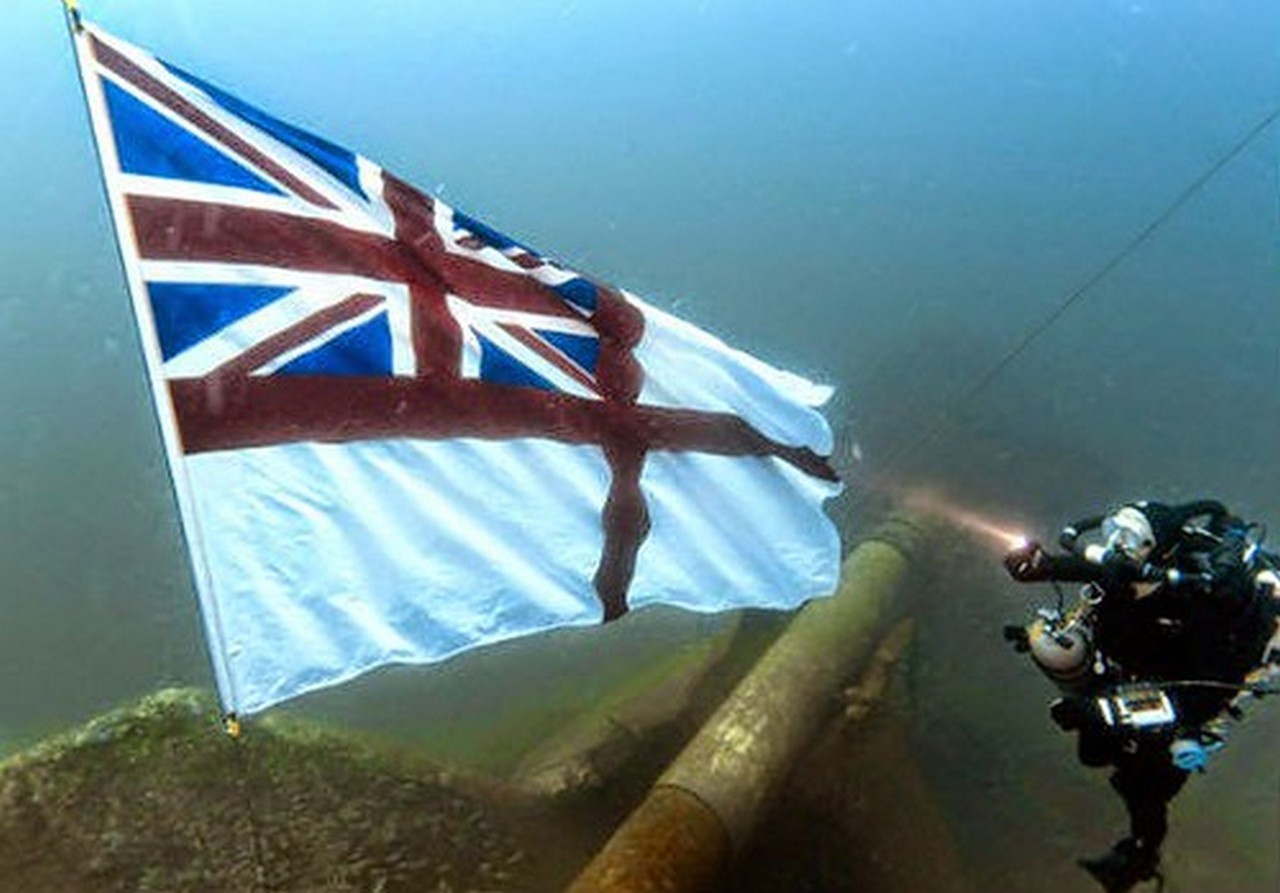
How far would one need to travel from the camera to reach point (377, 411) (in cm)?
444

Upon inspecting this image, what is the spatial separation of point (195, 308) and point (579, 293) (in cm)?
204

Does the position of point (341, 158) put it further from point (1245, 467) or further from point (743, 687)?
point (1245, 467)

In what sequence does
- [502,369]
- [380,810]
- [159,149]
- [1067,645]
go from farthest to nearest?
[380,810] < [1067,645] < [502,369] < [159,149]

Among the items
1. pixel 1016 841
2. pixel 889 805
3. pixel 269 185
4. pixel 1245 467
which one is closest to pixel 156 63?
pixel 269 185

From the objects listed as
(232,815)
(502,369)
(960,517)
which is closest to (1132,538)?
(502,369)

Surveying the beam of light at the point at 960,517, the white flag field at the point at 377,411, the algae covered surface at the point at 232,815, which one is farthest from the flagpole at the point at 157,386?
the beam of light at the point at 960,517

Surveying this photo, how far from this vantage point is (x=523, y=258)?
5254mm

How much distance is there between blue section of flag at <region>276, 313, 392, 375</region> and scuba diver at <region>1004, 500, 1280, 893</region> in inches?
132

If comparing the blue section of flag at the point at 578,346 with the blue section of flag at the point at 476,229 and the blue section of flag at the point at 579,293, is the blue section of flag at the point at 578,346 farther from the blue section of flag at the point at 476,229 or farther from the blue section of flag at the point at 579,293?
the blue section of flag at the point at 476,229

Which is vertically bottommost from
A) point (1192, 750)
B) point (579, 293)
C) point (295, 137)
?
point (1192, 750)

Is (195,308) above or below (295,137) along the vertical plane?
below

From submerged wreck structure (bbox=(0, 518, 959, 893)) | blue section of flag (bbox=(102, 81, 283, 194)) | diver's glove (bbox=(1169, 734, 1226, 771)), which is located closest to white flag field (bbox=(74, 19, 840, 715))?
blue section of flag (bbox=(102, 81, 283, 194))

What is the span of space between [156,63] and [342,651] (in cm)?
247

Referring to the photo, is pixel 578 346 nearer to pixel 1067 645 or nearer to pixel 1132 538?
pixel 1132 538
